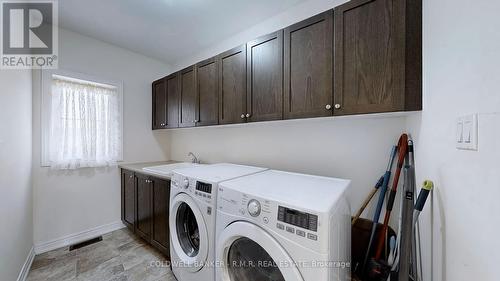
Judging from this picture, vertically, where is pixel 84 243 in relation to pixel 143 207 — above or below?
below

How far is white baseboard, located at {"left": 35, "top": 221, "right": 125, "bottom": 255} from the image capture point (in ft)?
6.77

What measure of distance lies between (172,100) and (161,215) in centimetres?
146

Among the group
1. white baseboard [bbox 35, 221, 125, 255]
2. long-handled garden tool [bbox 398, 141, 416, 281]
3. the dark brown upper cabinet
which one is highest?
the dark brown upper cabinet

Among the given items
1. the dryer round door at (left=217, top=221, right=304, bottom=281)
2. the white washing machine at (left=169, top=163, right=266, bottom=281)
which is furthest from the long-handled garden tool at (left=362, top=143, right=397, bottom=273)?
the white washing machine at (left=169, top=163, right=266, bottom=281)

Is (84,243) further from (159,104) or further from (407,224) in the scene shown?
(407,224)

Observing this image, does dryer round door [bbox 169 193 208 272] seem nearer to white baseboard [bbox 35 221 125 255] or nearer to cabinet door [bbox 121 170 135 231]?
cabinet door [bbox 121 170 135 231]

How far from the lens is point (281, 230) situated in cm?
84

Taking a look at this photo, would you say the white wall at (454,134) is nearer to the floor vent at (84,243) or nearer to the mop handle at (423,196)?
the mop handle at (423,196)

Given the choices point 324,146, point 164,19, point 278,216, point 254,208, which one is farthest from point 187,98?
point 278,216

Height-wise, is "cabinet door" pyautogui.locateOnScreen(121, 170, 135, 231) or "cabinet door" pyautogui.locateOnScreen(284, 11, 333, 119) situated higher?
"cabinet door" pyautogui.locateOnScreen(284, 11, 333, 119)

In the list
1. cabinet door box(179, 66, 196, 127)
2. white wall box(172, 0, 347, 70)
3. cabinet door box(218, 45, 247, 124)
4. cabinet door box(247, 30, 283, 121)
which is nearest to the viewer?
cabinet door box(247, 30, 283, 121)

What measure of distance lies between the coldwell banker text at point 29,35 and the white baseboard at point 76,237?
6.10ft

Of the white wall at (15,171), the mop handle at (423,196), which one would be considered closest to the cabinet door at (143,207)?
the white wall at (15,171)

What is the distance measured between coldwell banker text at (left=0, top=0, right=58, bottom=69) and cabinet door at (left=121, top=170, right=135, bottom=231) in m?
1.45
